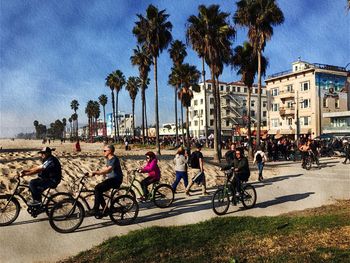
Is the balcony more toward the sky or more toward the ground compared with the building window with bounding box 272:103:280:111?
more toward the ground

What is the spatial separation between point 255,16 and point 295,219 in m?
22.8

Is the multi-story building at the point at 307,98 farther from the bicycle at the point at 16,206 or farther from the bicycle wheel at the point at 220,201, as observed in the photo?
the bicycle at the point at 16,206

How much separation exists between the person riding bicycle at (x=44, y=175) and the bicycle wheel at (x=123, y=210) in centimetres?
145

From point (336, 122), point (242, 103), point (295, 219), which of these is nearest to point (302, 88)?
point (336, 122)

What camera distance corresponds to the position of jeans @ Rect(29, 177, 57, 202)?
Answer: 294 inches

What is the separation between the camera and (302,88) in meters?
58.8

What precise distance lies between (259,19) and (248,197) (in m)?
20.9

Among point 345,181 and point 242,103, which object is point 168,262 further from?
point 242,103

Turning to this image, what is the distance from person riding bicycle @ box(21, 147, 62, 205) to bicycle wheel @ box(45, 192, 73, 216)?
0.22 m

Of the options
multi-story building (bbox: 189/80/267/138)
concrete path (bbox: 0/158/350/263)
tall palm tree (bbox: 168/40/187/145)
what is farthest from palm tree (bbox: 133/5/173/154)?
multi-story building (bbox: 189/80/267/138)

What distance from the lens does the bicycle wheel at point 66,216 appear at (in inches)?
280

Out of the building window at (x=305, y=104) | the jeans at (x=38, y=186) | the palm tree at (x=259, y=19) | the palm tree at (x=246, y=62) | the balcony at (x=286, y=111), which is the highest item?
the palm tree at (x=259, y=19)

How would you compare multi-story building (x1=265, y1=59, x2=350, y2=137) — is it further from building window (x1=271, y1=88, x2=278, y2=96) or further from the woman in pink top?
the woman in pink top

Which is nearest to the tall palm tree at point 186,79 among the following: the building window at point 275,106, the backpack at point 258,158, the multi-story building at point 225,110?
the building window at point 275,106
